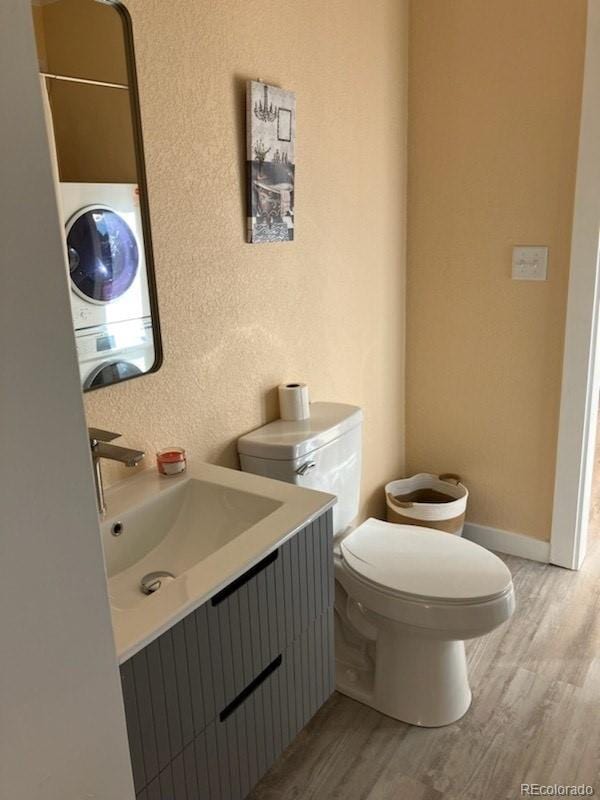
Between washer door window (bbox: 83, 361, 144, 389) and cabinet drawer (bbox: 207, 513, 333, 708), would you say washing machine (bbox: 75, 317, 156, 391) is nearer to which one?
washer door window (bbox: 83, 361, 144, 389)

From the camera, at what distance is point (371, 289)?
8.21 feet

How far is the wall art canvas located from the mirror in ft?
1.23

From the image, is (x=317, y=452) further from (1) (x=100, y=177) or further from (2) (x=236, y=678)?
(1) (x=100, y=177)

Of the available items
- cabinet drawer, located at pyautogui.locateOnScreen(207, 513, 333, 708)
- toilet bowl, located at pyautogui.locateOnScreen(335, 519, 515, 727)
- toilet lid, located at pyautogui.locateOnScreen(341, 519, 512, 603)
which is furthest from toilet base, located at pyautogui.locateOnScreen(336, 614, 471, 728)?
cabinet drawer, located at pyautogui.locateOnScreen(207, 513, 333, 708)

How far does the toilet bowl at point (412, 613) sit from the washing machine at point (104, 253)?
3.06 feet

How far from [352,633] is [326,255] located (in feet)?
3.94

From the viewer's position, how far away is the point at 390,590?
1801mm

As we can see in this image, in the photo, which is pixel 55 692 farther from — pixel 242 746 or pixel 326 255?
pixel 326 255

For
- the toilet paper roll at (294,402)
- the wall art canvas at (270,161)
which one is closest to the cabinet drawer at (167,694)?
the toilet paper roll at (294,402)

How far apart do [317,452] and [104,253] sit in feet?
2.56

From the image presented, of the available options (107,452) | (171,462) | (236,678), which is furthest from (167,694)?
(171,462)

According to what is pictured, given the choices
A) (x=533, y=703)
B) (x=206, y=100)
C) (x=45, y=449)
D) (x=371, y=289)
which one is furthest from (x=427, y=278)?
(x=45, y=449)

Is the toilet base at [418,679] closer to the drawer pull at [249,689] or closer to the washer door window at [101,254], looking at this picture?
the drawer pull at [249,689]

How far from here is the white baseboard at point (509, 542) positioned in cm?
273
